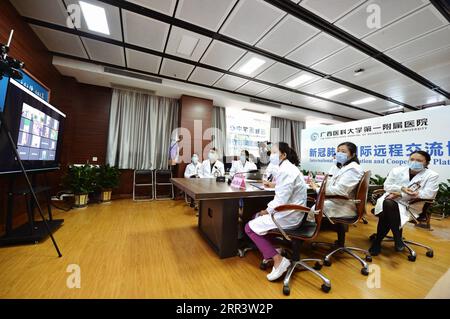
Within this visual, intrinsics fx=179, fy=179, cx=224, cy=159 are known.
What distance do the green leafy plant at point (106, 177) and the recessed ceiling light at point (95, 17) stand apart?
257 centimetres

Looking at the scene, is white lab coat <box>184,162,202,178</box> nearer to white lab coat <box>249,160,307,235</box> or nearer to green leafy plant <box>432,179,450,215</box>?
white lab coat <box>249,160,307,235</box>

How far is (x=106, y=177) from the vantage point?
3906mm

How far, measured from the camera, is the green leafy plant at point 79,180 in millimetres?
3438

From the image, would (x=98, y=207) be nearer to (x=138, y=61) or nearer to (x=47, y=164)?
(x=47, y=164)

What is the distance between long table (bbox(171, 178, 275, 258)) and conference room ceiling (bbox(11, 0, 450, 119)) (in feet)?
7.25

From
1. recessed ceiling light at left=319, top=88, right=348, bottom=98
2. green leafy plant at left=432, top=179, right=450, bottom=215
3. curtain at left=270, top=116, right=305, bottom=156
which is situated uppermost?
recessed ceiling light at left=319, top=88, right=348, bottom=98

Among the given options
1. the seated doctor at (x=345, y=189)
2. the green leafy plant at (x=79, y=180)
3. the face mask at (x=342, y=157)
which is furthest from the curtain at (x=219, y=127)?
the seated doctor at (x=345, y=189)

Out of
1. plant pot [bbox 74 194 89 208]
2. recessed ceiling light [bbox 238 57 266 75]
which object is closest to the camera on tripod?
plant pot [bbox 74 194 89 208]

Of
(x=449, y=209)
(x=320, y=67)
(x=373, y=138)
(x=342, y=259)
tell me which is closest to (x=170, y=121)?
(x=320, y=67)

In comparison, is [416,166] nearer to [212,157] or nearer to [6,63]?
[212,157]

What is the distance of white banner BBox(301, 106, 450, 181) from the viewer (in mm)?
3246
